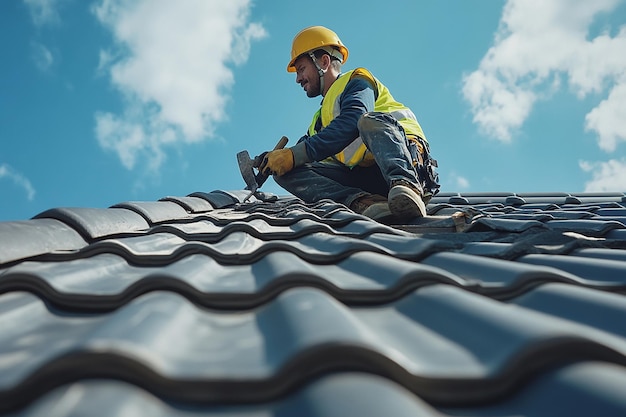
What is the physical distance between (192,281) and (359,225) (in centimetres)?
131

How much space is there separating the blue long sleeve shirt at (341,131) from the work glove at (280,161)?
58 mm

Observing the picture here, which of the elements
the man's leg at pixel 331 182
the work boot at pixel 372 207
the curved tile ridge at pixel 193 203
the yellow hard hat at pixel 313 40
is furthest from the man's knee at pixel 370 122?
the yellow hard hat at pixel 313 40

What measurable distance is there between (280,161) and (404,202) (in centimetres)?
144

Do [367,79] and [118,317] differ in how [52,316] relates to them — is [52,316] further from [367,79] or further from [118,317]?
[367,79]

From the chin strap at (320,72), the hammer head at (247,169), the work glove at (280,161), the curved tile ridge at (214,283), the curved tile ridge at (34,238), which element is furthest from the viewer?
the chin strap at (320,72)

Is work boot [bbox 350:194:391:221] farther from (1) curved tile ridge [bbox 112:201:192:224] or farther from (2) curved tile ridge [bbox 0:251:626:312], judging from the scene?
(2) curved tile ridge [bbox 0:251:626:312]

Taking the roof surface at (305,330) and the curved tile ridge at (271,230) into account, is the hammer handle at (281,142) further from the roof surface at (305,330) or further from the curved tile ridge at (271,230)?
the roof surface at (305,330)

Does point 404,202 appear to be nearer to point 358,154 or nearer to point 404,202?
point 404,202

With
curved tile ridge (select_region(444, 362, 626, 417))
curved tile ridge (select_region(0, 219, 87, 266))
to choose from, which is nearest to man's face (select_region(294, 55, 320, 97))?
curved tile ridge (select_region(0, 219, 87, 266))

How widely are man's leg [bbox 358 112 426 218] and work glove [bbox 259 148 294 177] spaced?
76cm

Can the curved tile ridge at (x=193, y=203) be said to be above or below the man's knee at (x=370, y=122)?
below

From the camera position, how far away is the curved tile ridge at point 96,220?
6.86 feet

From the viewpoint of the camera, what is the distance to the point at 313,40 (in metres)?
5.23

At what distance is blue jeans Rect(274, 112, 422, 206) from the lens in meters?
3.53
